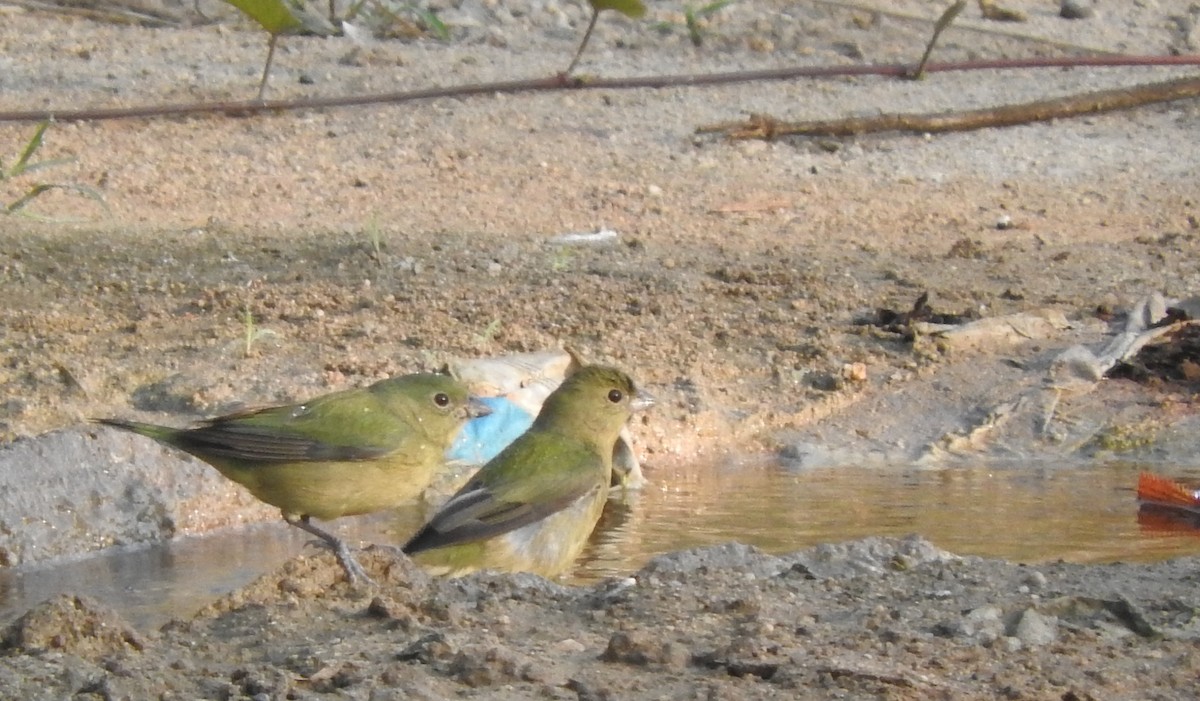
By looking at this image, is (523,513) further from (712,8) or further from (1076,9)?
(1076,9)

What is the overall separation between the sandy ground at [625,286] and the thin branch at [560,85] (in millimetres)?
78

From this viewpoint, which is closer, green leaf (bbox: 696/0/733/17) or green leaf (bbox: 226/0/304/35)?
green leaf (bbox: 226/0/304/35)

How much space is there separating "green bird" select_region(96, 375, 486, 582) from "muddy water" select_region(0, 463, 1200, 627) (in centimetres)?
31

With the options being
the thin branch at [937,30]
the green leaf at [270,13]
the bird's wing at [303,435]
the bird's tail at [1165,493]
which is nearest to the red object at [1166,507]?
the bird's tail at [1165,493]

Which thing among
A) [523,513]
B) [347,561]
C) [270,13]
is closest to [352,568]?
[347,561]

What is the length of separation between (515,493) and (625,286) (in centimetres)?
301

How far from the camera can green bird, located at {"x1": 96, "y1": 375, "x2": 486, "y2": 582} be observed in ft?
18.6

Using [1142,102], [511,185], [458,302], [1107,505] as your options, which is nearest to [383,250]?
[458,302]

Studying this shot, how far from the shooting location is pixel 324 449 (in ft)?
18.6

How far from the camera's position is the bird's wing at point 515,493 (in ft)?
18.1

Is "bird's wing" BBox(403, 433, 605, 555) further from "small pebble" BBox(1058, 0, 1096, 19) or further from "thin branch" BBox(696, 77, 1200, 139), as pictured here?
"small pebble" BBox(1058, 0, 1096, 19)

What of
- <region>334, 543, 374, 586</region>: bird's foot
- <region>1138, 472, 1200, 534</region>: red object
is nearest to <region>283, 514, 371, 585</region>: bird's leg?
<region>334, 543, 374, 586</region>: bird's foot

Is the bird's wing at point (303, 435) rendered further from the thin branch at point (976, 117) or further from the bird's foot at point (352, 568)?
the thin branch at point (976, 117)

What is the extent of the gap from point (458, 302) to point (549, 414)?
75.2 inches
